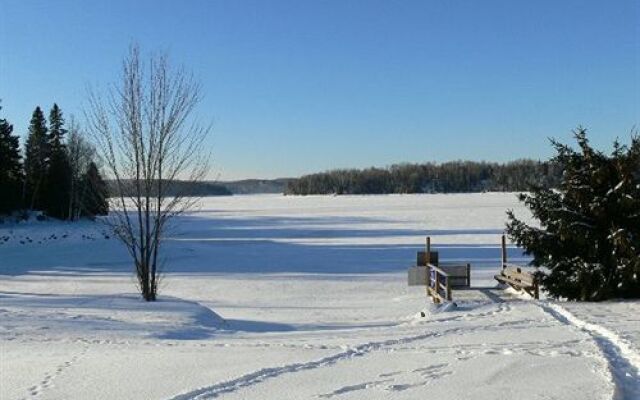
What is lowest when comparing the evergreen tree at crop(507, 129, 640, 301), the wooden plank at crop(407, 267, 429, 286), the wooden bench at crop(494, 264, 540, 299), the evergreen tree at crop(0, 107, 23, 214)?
the wooden plank at crop(407, 267, 429, 286)

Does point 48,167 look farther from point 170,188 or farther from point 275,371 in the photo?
point 275,371

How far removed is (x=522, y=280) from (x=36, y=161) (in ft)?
169

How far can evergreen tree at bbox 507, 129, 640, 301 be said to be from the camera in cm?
1274

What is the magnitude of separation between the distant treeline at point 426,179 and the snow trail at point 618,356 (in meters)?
133

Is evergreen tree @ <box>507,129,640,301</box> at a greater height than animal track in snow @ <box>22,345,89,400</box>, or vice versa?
evergreen tree @ <box>507,129,640,301</box>

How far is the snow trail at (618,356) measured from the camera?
18.9 ft

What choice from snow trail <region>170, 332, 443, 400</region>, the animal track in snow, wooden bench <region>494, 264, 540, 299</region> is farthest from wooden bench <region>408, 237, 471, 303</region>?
the animal track in snow

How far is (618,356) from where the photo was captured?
7.18 metres

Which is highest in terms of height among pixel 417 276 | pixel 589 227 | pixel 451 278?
pixel 589 227

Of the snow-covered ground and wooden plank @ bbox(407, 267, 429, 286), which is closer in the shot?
the snow-covered ground

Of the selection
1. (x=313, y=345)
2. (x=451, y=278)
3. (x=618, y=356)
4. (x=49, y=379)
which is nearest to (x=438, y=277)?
(x=451, y=278)

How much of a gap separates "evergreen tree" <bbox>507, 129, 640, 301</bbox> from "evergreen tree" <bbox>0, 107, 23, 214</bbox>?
4407 centimetres

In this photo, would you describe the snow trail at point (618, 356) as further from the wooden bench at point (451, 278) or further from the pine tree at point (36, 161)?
the pine tree at point (36, 161)

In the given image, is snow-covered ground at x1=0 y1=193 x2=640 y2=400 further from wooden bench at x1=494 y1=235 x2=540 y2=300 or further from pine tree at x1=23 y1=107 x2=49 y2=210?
pine tree at x1=23 y1=107 x2=49 y2=210
